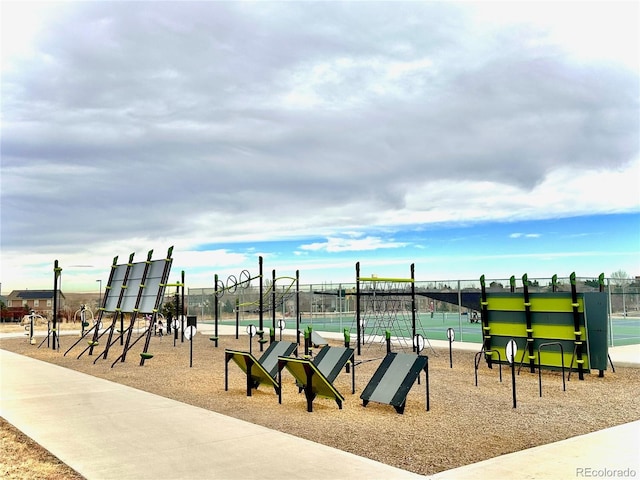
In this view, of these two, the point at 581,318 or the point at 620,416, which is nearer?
the point at 620,416

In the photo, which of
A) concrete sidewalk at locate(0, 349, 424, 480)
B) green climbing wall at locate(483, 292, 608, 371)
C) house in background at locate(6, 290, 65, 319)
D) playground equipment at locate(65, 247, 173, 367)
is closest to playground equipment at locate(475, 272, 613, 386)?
green climbing wall at locate(483, 292, 608, 371)

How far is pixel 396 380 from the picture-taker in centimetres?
991

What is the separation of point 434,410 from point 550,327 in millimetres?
5621

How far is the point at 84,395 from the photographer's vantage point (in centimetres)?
1113

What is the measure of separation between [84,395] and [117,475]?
19.0ft

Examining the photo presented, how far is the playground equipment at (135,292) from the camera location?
17578mm

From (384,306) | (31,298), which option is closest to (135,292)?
(384,306)

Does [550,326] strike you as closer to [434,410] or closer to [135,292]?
[434,410]

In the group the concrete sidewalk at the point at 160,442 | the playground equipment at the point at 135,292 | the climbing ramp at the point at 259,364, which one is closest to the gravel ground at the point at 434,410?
the climbing ramp at the point at 259,364

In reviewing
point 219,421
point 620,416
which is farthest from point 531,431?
point 219,421

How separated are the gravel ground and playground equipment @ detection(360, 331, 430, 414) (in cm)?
21

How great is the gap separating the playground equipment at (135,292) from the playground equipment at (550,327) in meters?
9.63

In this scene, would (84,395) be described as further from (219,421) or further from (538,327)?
(538,327)

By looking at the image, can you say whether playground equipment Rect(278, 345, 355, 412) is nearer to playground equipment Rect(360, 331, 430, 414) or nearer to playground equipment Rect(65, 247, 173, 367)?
playground equipment Rect(360, 331, 430, 414)
